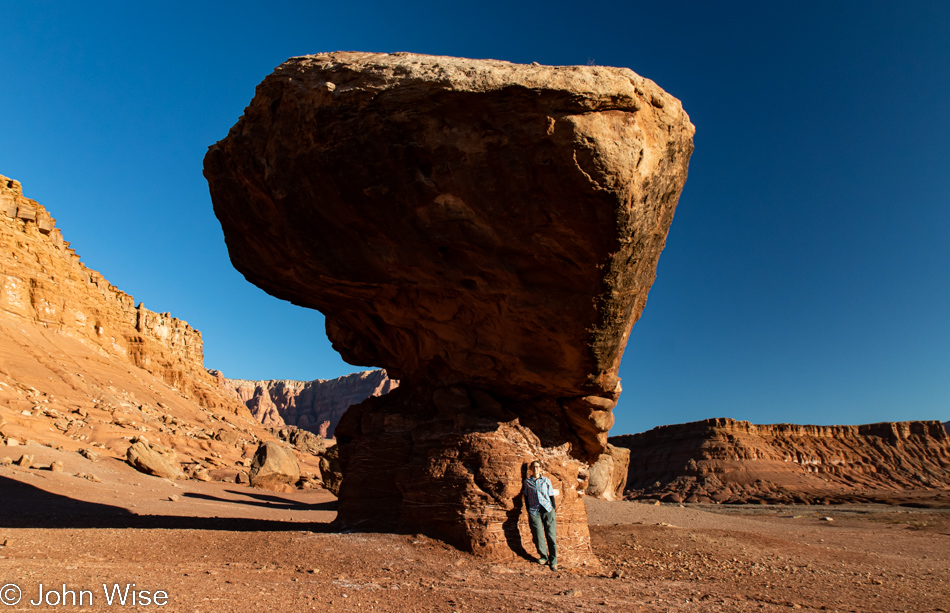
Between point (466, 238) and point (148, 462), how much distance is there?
15.6 m

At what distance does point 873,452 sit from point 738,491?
1843 cm

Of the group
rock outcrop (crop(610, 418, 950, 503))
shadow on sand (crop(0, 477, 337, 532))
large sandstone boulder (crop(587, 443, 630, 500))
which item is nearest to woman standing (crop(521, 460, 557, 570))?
shadow on sand (crop(0, 477, 337, 532))

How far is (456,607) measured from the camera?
4.53m

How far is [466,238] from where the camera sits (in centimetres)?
650

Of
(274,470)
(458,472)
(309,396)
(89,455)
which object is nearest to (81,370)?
(274,470)

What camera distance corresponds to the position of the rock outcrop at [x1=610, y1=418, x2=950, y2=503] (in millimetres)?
47062

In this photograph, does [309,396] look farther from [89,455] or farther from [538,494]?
[538,494]

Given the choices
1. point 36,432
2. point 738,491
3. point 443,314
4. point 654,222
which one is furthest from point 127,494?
point 738,491

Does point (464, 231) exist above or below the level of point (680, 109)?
below

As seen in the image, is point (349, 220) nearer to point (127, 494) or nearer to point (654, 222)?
point (654, 222)

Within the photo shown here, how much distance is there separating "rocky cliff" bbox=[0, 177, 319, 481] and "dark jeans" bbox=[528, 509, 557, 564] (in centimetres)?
1400

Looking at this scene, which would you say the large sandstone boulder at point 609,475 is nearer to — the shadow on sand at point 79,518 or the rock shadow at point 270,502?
the rock shadow at point 270,502

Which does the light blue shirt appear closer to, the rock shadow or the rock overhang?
the rock overhang

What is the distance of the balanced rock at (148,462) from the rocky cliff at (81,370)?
7.8 inches
